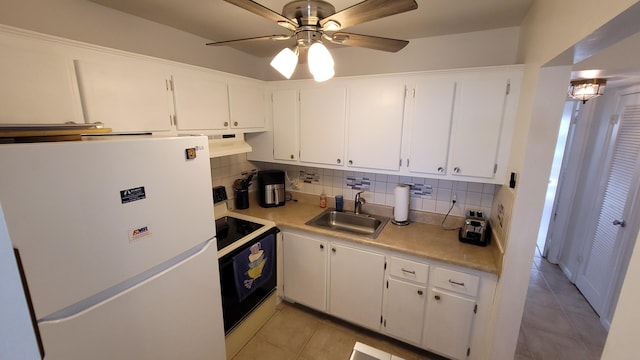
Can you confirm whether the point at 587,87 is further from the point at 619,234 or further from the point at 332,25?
the point at 332,25

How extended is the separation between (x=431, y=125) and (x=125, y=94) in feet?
6.20

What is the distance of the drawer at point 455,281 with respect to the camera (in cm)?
162

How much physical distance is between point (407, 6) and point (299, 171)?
197 cm

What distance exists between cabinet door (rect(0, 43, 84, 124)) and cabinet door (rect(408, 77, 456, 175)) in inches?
76.8

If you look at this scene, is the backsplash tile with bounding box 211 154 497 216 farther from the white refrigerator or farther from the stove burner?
the white refrigerator

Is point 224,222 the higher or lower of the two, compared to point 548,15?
lower

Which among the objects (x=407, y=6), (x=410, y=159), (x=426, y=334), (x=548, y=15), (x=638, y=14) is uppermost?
(x=548, y=15)

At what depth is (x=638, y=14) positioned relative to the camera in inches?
25.6

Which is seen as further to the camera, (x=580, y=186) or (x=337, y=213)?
(x=580, y=186)

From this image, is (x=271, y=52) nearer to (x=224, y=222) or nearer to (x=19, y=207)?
(x=224, y=222)

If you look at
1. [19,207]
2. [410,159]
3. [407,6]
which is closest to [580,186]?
[410,159]

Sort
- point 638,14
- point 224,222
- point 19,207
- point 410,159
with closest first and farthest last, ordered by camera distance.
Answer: point 638,14 → point 19,207 → point 410,159 → point 224,222

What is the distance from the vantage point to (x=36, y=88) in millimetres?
1063

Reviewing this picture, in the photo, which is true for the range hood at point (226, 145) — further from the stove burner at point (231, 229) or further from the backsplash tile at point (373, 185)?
the stove burner at point (231, 229)
